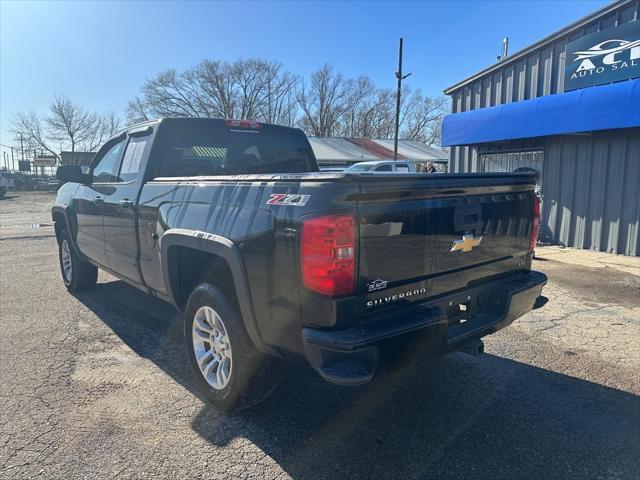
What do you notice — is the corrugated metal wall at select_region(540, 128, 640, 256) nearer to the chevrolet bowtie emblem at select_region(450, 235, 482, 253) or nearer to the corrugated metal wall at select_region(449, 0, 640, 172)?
the corrugated metal wall at select_region(449, 0, 640, 172)

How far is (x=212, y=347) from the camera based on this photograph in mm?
3256

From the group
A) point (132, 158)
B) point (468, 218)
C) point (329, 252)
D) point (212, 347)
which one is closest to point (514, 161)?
point (468, 218)

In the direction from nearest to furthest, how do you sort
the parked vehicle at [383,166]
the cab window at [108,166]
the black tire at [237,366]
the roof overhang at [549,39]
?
the black tire at [237,366]
the cab window at [108,166]
the roof overhang at [549,39]
the parked vehicle at [383,166]

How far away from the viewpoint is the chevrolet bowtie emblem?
114 inches

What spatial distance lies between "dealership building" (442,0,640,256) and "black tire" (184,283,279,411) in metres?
8.12

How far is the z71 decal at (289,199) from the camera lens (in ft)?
7.73

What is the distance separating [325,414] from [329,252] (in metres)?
1.43

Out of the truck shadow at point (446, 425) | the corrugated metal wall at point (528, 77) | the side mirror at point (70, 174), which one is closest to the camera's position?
the truck shadow at point (446, 425)

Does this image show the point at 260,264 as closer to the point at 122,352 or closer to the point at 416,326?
the point at 416,326

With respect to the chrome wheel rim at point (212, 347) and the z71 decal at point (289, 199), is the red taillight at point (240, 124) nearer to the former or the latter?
the chrome wheel rim at point (212, 347)

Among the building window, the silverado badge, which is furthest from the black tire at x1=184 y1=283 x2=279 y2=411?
the building window

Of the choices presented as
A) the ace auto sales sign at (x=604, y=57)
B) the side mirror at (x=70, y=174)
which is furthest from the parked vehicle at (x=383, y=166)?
the side mirror at (x=70, y=174)

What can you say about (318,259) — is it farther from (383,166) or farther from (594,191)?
(383,166)

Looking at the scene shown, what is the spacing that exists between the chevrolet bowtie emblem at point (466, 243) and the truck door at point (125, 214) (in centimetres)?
272
